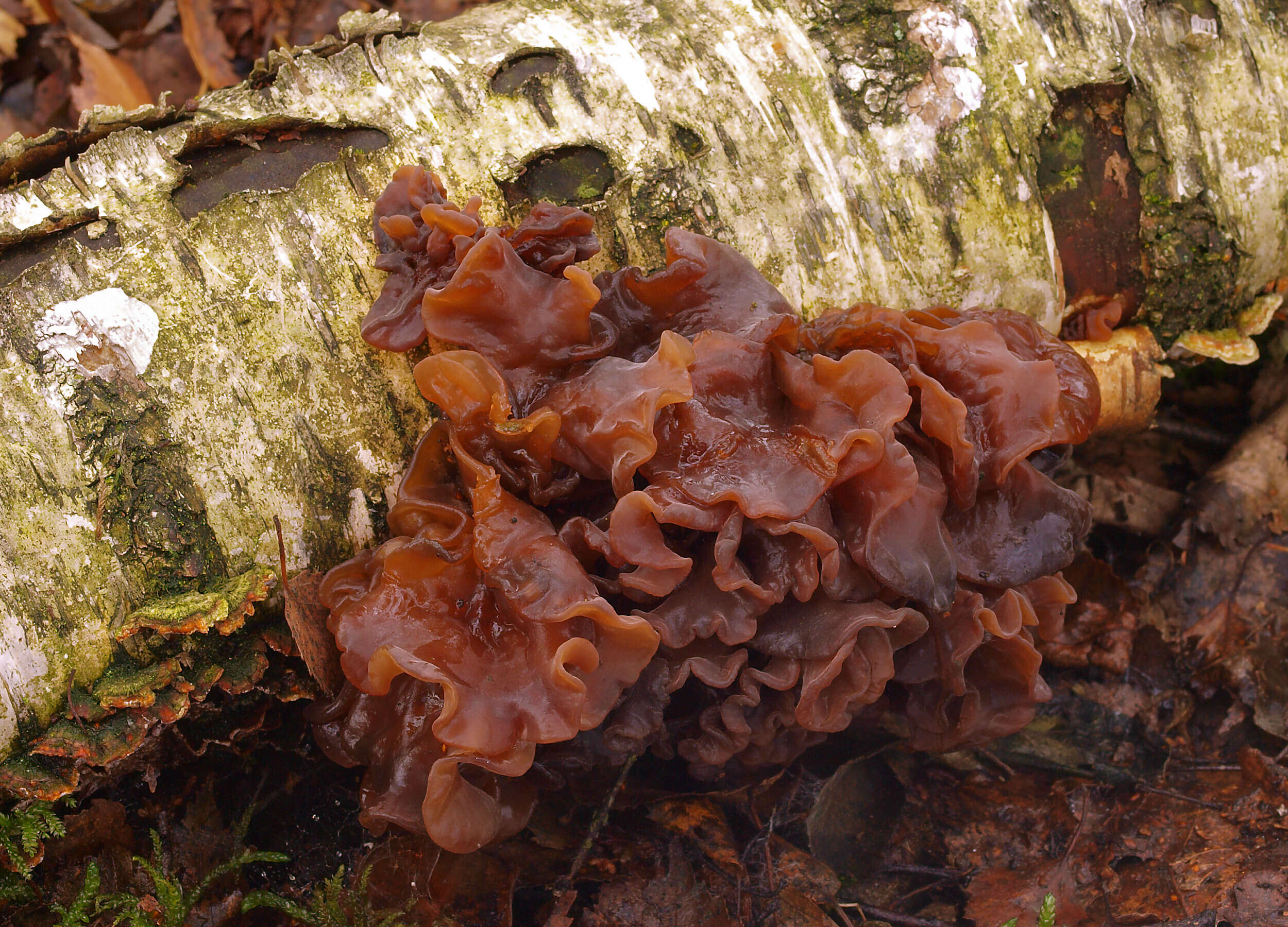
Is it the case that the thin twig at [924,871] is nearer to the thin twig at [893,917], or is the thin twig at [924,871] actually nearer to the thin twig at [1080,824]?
the thin twig at [893,917]

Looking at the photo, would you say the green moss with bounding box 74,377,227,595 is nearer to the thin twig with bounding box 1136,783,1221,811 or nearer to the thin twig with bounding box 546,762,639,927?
the thin twig with bounding box 546,762,639,927

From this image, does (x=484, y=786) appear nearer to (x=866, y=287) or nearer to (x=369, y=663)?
(x=369, y=663)

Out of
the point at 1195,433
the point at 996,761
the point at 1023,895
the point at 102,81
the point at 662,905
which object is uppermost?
the point at 102,81

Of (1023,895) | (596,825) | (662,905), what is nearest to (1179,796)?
(1023,895)

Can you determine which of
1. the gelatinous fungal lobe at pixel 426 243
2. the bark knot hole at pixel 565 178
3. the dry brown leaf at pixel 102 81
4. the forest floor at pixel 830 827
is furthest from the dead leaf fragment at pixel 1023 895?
the dry brown leaf at pixel 102 81

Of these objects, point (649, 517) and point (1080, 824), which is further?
point (1080, 824)

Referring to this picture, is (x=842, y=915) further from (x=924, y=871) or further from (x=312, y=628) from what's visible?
(x=312, y=628)

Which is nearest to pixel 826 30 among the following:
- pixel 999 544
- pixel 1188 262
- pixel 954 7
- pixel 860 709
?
pixel 954 7
